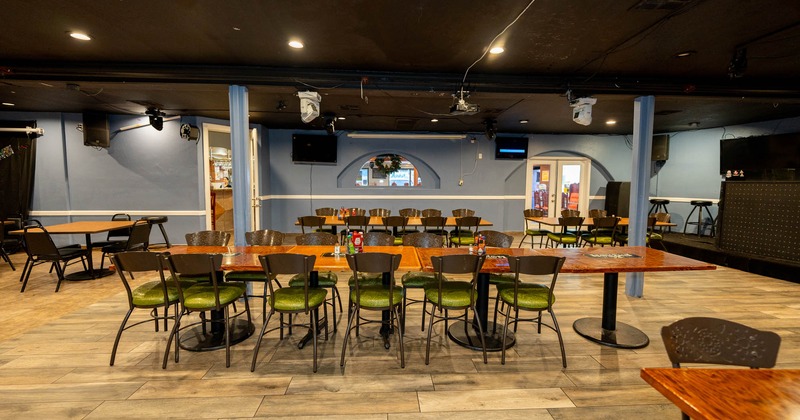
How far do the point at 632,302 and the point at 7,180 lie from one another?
11.2m

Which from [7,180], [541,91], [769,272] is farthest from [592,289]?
[7,180]

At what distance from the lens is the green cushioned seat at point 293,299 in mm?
2760

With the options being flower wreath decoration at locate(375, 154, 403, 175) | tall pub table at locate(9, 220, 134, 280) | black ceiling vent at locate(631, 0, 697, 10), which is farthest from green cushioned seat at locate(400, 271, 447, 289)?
flower wreath decoration at locate(375, 154, 403, 175)

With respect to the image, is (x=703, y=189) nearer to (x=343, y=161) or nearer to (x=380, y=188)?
(x=380, y=188)

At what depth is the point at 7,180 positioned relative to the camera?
6.73m

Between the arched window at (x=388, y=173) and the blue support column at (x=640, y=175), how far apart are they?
5.68 m

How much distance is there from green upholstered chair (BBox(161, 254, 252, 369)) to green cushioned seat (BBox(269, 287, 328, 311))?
381 mm

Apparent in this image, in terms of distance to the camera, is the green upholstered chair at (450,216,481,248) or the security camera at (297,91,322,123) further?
the green upholstered chair at (450,216,481,248)

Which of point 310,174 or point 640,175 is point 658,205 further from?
point 310,174

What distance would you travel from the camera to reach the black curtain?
6.71 m

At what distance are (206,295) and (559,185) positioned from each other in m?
9.37

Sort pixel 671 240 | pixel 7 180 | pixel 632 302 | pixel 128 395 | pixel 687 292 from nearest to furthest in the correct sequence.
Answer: pixel 128 395, pixel 632 302, pixel 687 292, pixel 7 180, pixel 671 240

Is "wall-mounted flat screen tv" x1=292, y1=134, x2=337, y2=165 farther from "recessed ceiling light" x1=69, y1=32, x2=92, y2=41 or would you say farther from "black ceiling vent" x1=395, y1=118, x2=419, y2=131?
"recessed ceiling light" x1=69, y1=32, x2=92, y2=41

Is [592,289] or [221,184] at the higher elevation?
[221,184]
